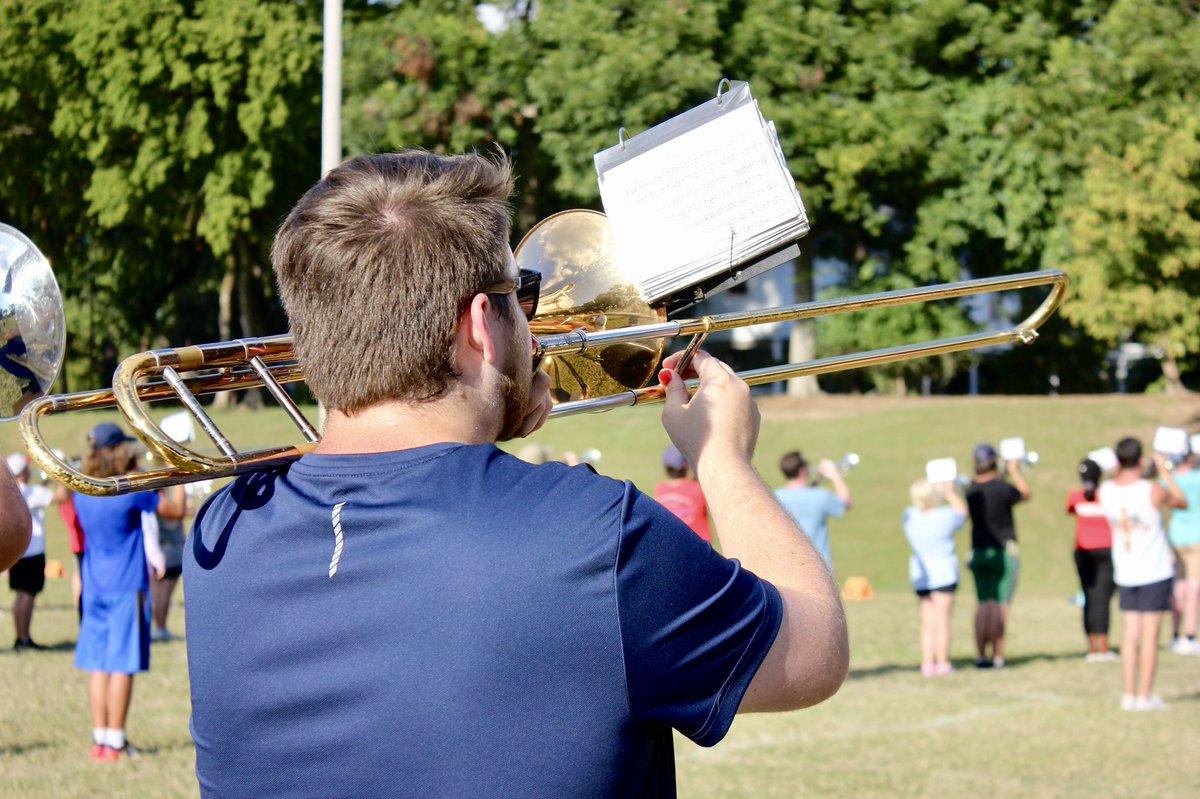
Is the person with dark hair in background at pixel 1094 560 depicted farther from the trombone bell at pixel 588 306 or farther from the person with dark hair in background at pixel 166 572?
the trombone bell at pixel 588 306

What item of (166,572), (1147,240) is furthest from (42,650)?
(1147,240)

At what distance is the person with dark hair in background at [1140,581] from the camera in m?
9.05

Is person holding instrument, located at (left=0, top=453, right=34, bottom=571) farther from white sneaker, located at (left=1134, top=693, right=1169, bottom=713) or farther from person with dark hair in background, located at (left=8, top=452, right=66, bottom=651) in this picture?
person with dark hair in background, located at (left=8, top=452, right=66, bottom=651)

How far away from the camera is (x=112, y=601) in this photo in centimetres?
786

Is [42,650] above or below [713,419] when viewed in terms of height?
below

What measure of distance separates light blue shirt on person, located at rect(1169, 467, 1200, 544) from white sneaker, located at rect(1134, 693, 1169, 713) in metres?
2.98

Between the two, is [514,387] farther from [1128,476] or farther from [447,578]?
[1128,476]

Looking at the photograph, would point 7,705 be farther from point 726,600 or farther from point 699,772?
point 726,600

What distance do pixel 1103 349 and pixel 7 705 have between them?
93.6 ft

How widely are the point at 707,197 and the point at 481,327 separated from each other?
3.00 feet

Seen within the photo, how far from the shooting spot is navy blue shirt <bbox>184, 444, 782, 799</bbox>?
157 cm

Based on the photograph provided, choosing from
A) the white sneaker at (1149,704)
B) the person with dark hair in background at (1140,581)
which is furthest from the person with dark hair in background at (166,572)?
the white sneaker at (1149,704)

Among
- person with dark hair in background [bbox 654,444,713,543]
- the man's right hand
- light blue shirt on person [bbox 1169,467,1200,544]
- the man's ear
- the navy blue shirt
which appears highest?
the man's ear

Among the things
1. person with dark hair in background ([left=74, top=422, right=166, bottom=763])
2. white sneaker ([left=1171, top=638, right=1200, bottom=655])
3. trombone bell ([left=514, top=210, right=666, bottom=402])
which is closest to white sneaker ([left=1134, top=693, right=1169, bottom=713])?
white sneaker ([left=1171, top=638, right=1200, bottom=655])
